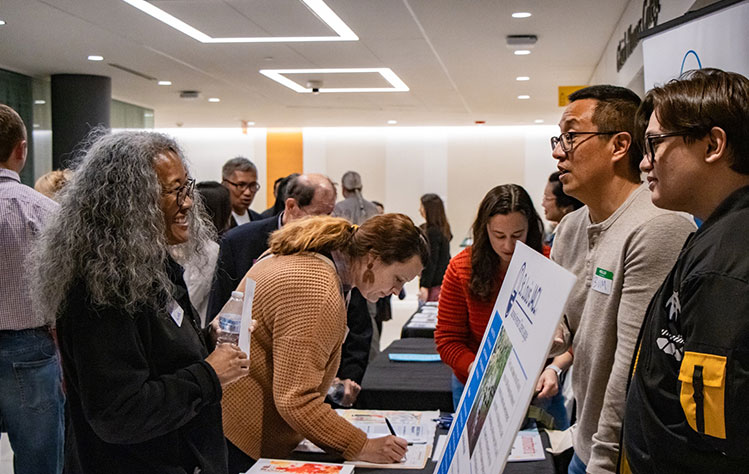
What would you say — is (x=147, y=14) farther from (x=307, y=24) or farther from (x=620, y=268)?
(x=620, y=268)

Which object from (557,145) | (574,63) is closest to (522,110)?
(574,63)

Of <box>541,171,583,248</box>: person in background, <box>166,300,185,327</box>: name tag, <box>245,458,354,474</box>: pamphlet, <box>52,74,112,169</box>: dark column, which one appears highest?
<box>52,74,112,169</box>: dark column

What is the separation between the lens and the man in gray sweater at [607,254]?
1.64 m

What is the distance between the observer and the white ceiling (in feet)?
16.8

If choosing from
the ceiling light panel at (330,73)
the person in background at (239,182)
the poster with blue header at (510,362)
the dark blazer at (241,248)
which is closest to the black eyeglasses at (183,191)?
the poster with blue header at (510,362)

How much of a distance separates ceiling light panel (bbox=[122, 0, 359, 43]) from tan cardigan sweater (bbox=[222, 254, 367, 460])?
3271 millimetres

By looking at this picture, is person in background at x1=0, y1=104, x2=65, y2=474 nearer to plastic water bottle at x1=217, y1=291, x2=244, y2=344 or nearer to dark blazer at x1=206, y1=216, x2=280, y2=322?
dark blazer at x1=206, y1=216, x2=280, y2=322

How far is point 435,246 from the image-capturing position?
23.0 ft

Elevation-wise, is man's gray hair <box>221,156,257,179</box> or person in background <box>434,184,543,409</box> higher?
man's gray hair <box>221,156,257,179</box>

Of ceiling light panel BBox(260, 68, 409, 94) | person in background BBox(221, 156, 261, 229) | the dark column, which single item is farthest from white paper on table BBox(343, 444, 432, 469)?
the dark column

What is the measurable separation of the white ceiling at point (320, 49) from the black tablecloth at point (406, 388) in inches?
99.5

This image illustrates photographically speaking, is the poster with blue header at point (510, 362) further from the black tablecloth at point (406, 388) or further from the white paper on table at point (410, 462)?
the black tablecloth at point (406, 388)

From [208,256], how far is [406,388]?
1.44 meters

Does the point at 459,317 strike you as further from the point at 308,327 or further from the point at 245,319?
the point at 245,319
